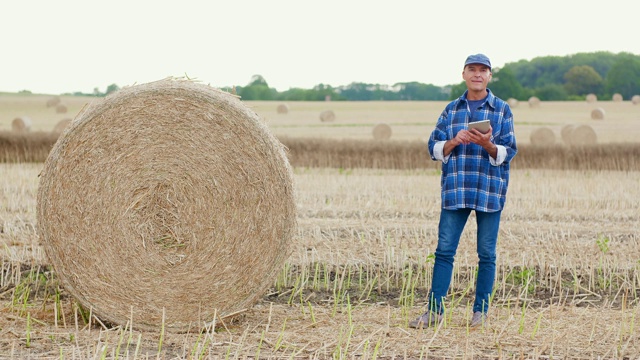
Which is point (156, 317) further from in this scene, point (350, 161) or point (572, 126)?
point (572, 126)

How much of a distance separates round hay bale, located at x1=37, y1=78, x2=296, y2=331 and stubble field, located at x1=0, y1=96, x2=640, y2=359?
0.91ft

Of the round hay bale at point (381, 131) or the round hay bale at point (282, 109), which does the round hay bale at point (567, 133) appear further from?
the round hay bale at point (282, 109)

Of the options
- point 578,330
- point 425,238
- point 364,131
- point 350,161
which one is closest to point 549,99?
point 364,131

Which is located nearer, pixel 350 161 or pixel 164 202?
pixel 164 202

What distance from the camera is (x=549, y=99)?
51.9 meters

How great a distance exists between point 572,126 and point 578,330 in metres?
20.2

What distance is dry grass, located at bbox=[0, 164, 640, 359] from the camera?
5.87 metres

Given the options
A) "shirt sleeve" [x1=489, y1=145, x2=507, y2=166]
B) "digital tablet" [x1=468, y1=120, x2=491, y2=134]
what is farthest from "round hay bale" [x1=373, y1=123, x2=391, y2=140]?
"digital tablet" [x1=468, y1=120, x2=491, y2=134]

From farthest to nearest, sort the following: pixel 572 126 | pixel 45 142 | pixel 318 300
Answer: pixel 572 126 < pixel 45 142 < pixel 318 300

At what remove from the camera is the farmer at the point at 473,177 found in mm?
6387

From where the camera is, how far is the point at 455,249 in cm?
652

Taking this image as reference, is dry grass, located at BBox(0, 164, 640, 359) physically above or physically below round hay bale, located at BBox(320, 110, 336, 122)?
below

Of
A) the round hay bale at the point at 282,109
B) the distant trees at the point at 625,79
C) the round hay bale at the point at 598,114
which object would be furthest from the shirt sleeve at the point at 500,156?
the distant trees at the point at 625,79

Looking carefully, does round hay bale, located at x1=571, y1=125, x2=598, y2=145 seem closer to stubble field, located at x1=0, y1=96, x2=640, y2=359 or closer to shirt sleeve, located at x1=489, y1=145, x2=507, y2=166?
stubble field, located at x1=0, y1=96, x2=640, y2=359
